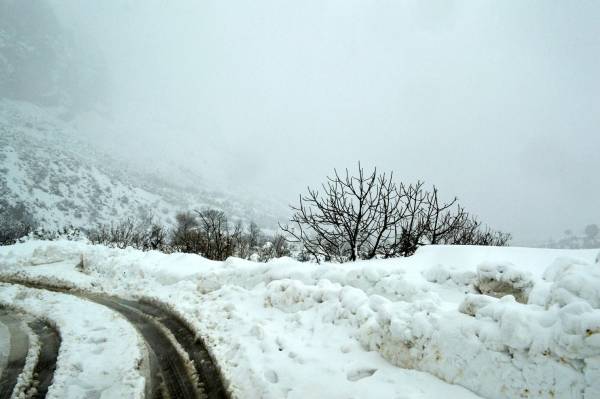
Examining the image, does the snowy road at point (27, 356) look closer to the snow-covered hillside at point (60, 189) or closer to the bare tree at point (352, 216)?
the bare tree at point (352, 216)

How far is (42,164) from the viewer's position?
73250 mm

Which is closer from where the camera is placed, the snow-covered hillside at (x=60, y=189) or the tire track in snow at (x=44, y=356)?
the tire track in snow at (x=44, y=356)

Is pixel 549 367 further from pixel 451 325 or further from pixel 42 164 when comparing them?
pixel 42 164

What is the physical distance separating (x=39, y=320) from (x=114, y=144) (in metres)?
193

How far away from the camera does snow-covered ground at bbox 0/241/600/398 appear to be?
2564 mm

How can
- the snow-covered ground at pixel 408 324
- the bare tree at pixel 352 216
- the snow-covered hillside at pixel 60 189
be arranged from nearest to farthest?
the snow-covered ground at pixel 408 324 → the bare tree at pixel 352 216 → the snow-covered hillside at pixel 60 189

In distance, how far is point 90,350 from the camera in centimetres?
465

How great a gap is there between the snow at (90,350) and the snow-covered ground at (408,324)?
1.83ft

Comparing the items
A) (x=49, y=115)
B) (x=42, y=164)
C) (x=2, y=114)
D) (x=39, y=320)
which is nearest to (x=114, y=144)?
(x=49, y=115)

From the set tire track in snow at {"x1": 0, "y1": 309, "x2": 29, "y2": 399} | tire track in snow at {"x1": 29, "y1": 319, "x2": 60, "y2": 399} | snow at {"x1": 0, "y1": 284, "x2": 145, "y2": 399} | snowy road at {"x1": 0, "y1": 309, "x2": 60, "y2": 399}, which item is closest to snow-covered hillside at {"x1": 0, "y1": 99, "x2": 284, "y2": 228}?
snow at {"x1": 0, "y1": 284, "x2": 145, "y2": 399}

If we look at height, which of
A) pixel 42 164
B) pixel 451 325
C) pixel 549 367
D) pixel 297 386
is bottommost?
pixel 297 386

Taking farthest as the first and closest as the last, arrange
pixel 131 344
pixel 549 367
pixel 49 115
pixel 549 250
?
pixel 49 115 < pixel 549 250 < pixel 131 344 < pixel 549 367

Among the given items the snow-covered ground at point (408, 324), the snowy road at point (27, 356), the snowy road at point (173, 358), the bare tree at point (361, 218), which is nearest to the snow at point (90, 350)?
the snowy road at point (27, 356)

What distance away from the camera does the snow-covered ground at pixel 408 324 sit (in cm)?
256
